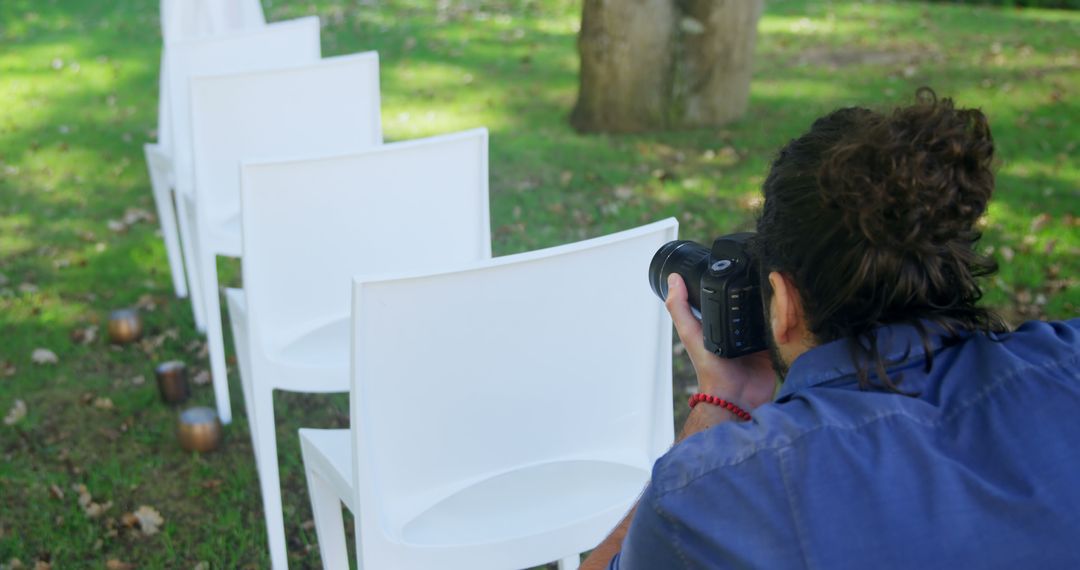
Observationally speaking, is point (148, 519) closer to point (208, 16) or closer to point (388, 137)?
point (208, 16)

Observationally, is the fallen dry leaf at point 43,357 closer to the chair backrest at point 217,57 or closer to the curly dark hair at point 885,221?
the chair backrest at point 217,57

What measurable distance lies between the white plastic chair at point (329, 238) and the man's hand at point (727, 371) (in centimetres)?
127

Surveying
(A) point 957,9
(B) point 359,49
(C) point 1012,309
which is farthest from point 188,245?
(A) point 957,9

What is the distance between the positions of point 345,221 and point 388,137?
163 inches

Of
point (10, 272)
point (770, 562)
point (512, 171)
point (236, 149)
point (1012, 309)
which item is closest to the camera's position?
point (770, 562)

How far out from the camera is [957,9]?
10445 millimetres

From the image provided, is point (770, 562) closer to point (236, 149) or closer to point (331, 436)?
point (331, 436)

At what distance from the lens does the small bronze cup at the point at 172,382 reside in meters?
4.09

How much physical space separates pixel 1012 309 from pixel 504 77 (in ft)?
14.8

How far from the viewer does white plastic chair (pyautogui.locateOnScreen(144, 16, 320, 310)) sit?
4426 mm

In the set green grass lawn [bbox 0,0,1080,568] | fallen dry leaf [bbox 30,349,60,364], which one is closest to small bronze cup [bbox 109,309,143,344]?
green grass lawn [bbox 0,0,1080,568]

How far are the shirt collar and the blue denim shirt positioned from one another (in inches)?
1.1

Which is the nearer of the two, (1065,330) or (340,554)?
(1065,330)

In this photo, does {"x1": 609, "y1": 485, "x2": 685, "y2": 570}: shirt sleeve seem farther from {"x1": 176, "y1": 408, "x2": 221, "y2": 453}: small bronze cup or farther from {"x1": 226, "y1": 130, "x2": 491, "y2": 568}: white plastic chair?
{"x1": 176, "y1": 408, "x2": 221, "y2": 453}: small bronze cup
